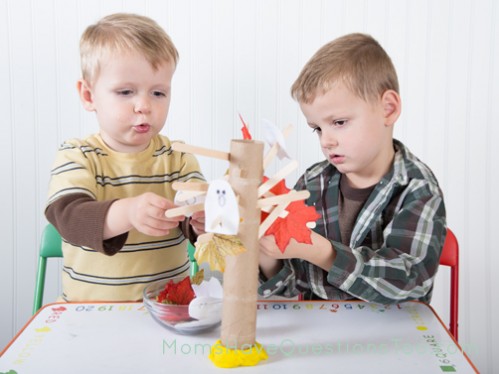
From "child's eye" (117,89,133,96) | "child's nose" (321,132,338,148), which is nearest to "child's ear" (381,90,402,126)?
"child's nose" (321,132,338,148)

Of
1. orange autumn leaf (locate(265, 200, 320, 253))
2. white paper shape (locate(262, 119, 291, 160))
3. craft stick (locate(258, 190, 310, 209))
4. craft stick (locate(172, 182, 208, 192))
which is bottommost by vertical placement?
orange autumn leaf (locate(265, 200, 320, 253))

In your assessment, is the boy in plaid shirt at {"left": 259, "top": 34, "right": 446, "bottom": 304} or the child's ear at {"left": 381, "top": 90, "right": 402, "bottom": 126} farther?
the child's ear at {"left": 381, "top": 90, "right": 402, "bottom": 126}

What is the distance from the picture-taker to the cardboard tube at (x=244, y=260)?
0.71 m

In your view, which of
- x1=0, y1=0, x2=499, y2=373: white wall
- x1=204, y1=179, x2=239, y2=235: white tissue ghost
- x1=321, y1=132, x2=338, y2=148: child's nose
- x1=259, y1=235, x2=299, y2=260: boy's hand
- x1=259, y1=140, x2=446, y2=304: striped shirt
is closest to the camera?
x1=204, y1=179, x2=239, y2=235: white tissue ghost

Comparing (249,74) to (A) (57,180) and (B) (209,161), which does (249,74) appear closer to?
(B) (209,161)

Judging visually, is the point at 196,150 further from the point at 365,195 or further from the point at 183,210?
the point at 365,195

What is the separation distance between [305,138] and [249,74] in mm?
231

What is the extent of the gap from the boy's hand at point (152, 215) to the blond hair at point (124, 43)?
34 cm

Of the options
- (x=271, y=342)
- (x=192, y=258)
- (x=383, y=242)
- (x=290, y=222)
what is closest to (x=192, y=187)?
(x=290, y=222)

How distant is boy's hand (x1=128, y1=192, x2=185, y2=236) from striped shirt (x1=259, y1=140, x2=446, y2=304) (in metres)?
A: 0.26

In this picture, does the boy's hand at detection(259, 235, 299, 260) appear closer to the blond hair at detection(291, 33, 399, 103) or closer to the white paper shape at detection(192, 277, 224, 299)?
the white paper shape at detection(192, 277, 224, 299)

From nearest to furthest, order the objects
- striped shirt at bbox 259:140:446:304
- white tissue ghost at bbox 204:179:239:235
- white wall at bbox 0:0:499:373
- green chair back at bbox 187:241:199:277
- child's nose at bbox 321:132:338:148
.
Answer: white tissue ghost at bbox 204:179:239:235 → striped shirt at bbox 259:140:446:304 → child's nose at bbox 321:132:338:148 → green chair back at bbox 187:241:199:277 → white wall at bbox 0:0:499:373

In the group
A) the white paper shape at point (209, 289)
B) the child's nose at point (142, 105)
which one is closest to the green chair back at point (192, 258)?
the child's nose at point (142, 105)

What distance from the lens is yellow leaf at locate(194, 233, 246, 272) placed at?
714 mm
